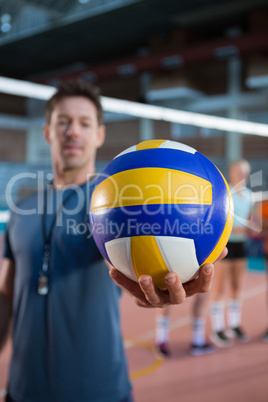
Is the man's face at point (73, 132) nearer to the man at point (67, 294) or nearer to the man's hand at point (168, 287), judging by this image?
the man at point (67, 294)

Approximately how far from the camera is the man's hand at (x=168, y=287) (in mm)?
959

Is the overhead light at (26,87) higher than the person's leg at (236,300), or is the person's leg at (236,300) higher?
the overhead light at (26,87)

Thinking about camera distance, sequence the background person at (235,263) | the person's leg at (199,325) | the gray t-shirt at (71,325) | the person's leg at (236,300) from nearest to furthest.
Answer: the gray t-shirt at (71,325) → the person's leg at (199,325) → the background person at (235,263) → the person's leg at (236,300)

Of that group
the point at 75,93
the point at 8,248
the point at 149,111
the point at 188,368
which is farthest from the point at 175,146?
the point at 149,111

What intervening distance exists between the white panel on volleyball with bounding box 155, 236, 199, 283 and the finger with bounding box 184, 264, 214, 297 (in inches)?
1.5

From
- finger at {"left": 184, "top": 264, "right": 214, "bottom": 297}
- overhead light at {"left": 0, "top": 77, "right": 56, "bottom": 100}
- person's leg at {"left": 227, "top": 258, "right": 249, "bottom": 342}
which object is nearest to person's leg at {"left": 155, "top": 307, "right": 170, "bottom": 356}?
person's leg at {"left": 227, "top": 258, "right": 249, "bottom": 342}

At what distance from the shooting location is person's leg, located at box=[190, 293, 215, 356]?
3.99m

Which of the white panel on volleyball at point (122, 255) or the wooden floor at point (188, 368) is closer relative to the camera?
the white panel on volleyball at point (122, 255)

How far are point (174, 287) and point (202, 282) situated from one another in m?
0.09

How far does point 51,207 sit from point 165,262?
69cm

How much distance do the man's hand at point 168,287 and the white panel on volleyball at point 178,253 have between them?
1.4 inches

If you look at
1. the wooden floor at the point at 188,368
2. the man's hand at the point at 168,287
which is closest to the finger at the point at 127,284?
the man's hand at the point at 168,287

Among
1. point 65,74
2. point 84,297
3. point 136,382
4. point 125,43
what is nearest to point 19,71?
point 65,74

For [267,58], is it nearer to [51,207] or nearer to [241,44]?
[241,44]
